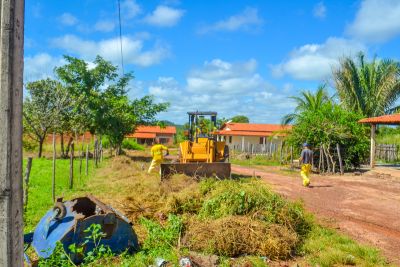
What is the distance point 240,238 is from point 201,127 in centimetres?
1026

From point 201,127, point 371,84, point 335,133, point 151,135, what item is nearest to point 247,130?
point 151,135

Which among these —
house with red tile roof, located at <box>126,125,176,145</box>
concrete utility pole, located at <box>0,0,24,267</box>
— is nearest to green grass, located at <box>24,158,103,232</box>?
concrete utility pole, located at <box>0,0,24,267</box>

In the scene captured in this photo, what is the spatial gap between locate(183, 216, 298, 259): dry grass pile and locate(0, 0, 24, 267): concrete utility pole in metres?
4.50

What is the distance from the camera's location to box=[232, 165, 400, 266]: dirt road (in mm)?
7744

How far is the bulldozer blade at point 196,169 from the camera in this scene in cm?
1215

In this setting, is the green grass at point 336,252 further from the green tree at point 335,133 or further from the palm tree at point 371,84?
the palm tree at point 371,84

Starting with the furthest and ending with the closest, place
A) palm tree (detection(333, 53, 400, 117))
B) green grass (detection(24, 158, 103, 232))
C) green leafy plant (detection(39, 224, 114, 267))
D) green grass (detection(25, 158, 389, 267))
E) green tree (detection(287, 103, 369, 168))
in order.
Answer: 1. palm tree (detection(333, 53, 400, 117))
2. green tree (detection(287, 103, 369, 168))
3. green grass (detection(24, 158, 103, 232))
4. green grass (detection(25, 158, 389, 267))
5. green leafy plant (detection(39, 224, 114, 267))

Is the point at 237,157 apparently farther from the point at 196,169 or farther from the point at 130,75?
the point at 196,169

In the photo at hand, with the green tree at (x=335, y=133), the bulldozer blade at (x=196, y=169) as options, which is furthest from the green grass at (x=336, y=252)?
the green tree at (x=335, y=133)

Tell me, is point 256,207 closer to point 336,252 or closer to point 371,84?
point 336,252

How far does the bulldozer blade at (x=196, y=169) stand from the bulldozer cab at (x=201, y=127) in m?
2.92

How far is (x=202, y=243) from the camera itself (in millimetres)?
6285

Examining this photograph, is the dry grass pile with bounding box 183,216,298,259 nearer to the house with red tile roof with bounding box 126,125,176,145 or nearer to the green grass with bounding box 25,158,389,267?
the green grass with bounding box 25,158,389,267

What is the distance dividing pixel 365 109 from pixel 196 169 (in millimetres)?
21077
